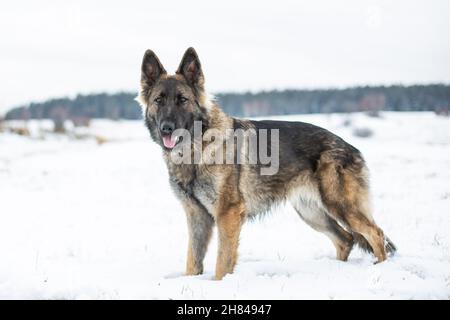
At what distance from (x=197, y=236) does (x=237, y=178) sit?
2.89ft

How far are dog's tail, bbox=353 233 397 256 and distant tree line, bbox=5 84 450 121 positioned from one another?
1641 inches

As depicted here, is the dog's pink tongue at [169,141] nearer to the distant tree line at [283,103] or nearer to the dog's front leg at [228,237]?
the dog's front leg at [228,237]

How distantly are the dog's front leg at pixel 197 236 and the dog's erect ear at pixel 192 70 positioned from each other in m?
1.48

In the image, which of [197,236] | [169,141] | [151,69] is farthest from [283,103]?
[169,141]

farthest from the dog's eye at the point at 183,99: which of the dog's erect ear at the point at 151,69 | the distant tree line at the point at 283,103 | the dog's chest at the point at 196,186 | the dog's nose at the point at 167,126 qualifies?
the distant tree line at the point at 283,103

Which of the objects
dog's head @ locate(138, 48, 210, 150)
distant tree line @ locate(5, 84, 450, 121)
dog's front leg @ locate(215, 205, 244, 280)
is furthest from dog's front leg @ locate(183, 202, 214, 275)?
distant tree line @ locate(5, 84, 450, 121)

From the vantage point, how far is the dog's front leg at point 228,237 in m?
4.93

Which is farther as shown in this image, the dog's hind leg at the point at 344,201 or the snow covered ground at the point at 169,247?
the dog's hind leg at the point at 344,201

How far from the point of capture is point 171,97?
5.05m

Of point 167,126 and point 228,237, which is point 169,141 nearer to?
point 167,126

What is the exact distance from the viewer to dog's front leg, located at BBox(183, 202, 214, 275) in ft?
17.2

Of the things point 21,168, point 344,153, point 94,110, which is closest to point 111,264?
point 344,153
